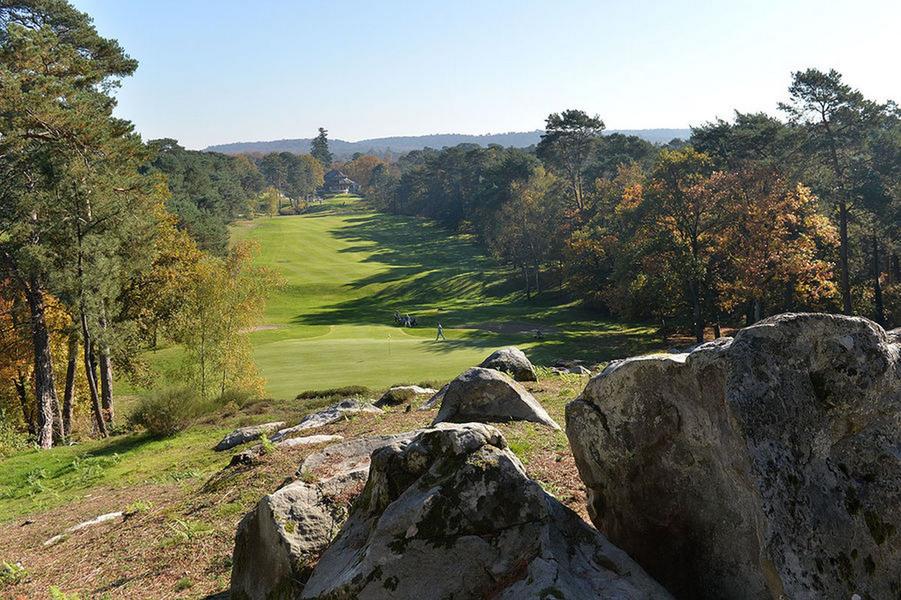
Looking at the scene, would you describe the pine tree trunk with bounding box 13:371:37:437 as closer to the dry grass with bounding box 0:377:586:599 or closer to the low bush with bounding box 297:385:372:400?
the low bush with bounding box 297:385:372:400

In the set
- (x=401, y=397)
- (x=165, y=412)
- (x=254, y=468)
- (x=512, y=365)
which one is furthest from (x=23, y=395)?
(x=512, y=365)

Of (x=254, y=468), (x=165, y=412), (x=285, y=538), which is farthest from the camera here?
(x=165, y=412)

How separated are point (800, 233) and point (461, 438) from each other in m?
40.5

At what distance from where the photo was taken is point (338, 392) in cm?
2819

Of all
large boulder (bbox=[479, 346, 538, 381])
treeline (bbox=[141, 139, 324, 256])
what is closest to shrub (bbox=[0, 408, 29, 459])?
treeline (bbox=[141, 139, 324, 256])

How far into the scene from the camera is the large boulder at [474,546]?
5.26 meters

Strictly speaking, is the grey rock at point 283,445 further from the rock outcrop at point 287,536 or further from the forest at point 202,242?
the forest at point 202,242

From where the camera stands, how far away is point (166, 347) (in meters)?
47.8

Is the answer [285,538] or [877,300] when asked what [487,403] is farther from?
[877,300]

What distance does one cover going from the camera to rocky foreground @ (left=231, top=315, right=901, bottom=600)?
452 centimetres

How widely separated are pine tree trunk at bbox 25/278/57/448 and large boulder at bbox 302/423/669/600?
25.0 meters

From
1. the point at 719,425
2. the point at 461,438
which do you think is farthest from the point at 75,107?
the point at 719,425

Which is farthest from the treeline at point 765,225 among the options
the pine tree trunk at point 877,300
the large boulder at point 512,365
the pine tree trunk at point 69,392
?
the pine tree trunk at point 69,392

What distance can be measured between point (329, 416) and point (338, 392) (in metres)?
8.75
